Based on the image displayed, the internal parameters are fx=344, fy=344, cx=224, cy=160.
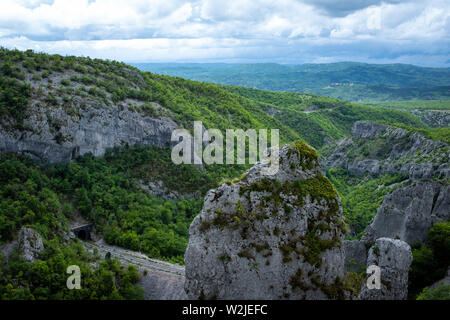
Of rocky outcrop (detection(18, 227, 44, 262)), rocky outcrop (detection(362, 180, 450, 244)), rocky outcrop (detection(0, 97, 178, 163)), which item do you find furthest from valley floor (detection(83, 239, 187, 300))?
rocky outcrop (detection(362, 180, 450, 244))

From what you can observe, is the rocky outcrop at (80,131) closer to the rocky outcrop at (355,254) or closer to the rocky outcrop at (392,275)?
the rocky outcrop at (355,254)

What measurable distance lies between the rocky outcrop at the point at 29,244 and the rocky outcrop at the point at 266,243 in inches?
755

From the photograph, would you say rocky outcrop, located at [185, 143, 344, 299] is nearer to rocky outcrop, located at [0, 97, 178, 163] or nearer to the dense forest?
the dense forest

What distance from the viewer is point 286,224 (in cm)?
2816

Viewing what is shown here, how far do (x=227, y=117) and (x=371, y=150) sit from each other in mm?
45641

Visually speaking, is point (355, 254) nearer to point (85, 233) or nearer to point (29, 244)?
point (29, 244)

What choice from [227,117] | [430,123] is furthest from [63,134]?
[430,123]

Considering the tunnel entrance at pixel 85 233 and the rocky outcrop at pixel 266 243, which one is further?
the tunnel entrance at pixel 85 233

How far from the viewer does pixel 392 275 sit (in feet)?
90.4

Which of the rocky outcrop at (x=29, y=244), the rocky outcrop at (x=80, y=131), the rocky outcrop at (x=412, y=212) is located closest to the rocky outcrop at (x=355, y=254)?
the rocky outcrop at (x=412, y=212)

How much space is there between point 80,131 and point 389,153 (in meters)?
81.5

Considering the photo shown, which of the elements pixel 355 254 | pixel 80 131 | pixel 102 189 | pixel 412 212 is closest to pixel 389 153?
pixel 412 212

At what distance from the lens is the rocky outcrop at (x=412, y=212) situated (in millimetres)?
36344

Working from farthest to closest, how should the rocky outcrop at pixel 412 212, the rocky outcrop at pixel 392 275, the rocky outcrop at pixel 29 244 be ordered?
the rocky outcrop at pixel 412 212
the rocky outcrop at pixel 29 244
the rocky outcrop at pixel 392 275
